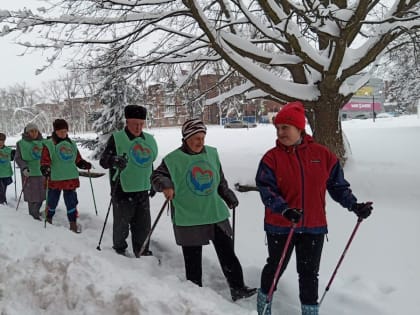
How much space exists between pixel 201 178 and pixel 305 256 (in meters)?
1.13

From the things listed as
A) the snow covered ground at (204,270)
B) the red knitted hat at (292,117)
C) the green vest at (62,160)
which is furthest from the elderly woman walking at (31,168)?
the red knitted hat at (292,117)

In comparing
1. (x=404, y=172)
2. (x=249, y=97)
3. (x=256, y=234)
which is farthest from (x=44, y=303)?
(x=249, y=97)

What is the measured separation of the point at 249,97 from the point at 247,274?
680 centimetres

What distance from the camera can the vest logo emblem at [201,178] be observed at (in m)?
3.65

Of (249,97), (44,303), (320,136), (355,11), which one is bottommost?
(44,303)

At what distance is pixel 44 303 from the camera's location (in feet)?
9.83

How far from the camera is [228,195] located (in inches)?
150

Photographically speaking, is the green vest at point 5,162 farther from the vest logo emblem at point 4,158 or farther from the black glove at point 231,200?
the black glove at point 231,200

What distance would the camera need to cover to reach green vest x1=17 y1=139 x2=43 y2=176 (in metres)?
7.04

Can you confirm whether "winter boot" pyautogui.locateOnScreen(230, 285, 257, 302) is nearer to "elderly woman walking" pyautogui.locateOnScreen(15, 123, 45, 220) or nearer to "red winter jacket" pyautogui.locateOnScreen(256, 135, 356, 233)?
"red winter jacket" pyautogui.locateOnScreen(256, 135, 356, 233)

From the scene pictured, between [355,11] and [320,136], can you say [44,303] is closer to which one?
[355,11]

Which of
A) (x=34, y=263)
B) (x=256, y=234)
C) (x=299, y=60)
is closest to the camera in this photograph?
(x=34, y=263)

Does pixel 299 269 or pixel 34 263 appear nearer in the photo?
pixel 299 269

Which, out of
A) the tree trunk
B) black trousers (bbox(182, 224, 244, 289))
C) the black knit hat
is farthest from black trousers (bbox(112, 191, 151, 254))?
the tree trunk
